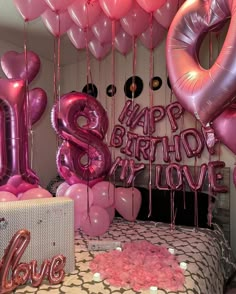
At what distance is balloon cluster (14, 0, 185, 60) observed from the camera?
5.99 ft

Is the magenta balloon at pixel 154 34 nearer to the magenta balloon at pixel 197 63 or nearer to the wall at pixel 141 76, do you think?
the wall at pixel 141 76

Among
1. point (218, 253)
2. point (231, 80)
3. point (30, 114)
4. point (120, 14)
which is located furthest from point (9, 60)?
point (218, 253)

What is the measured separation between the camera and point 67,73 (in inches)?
150

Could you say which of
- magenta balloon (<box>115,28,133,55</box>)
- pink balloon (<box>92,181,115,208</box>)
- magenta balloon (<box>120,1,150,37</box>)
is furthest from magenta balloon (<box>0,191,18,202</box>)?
magenta balloon (<box>115,28,133,55</box>)

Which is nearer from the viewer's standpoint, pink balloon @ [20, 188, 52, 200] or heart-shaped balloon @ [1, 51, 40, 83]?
pink balloon @ [20, 188, 52, 200]

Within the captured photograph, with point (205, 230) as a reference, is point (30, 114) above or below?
above

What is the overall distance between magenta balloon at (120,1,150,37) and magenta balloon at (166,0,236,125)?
31.4 inches

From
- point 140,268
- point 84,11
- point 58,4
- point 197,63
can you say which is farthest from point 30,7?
point 140,268

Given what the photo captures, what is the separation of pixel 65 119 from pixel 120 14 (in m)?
0.84

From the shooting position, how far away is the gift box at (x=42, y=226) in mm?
1405

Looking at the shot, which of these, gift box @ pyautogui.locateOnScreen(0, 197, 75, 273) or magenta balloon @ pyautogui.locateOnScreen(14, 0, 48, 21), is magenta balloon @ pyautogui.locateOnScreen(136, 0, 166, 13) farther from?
gift box @ pyautogui.locateOnScreen(0, 197, 75, 273)

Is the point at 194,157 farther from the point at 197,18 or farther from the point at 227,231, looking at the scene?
the point at 197,18

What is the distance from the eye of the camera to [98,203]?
2.26m

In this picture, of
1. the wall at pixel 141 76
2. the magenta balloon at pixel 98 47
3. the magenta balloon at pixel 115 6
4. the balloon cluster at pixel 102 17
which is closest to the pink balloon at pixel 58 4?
the balloon cluster at pixel 102 17
